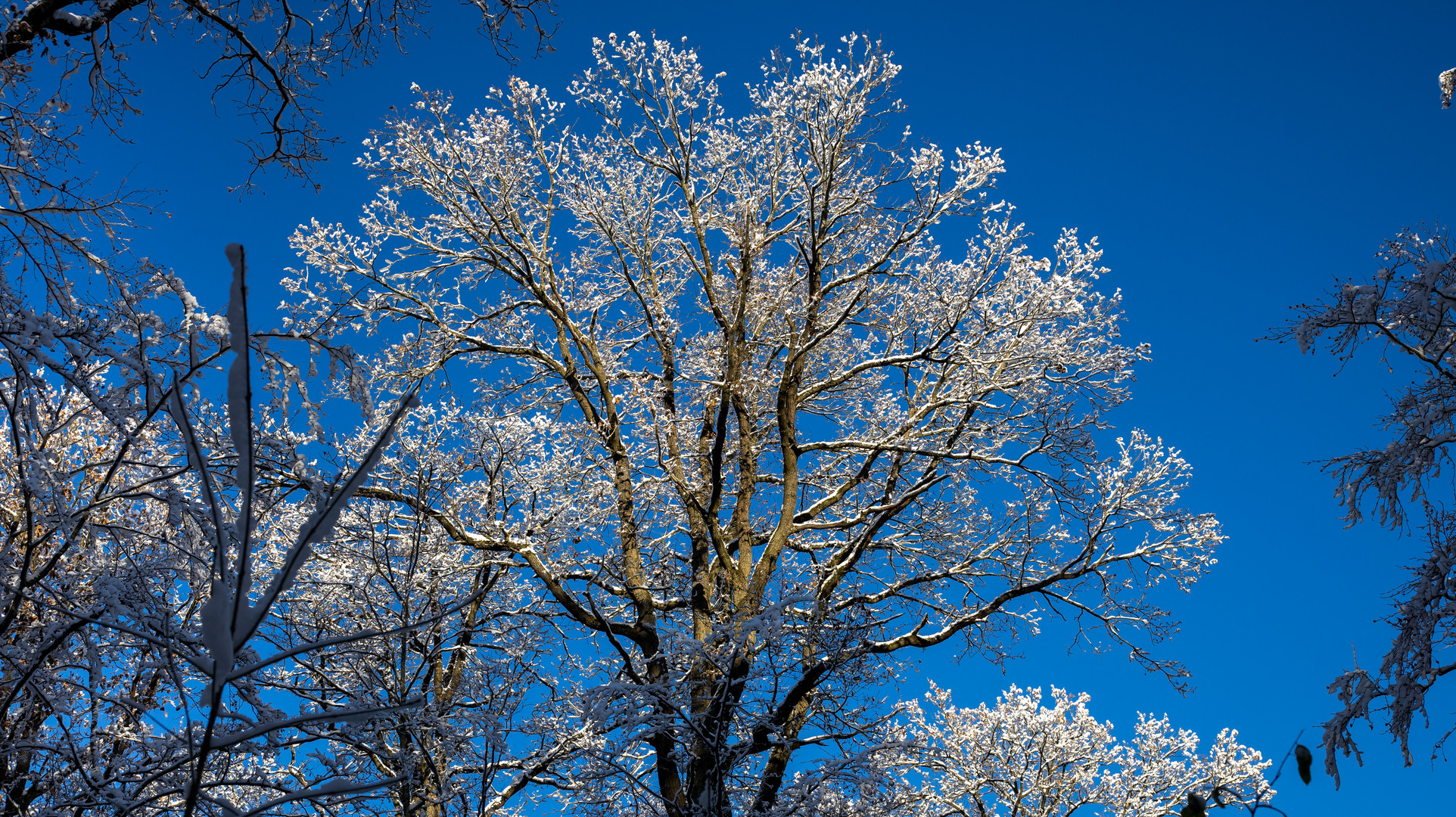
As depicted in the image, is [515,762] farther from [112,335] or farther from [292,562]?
[292,562]

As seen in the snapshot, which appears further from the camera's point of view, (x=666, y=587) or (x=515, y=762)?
(x=666, y=587)

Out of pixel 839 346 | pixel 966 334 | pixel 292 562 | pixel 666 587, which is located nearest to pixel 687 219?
pixel 839 346

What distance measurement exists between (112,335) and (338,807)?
125 inches

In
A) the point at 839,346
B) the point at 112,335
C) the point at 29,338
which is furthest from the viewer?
the point at 839,346

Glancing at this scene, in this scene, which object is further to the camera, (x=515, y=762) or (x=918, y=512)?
(x=918, y=512)

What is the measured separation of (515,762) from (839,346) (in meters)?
5.64

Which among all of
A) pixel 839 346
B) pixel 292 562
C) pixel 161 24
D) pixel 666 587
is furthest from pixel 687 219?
pixel 292 562

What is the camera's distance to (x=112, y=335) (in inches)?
128

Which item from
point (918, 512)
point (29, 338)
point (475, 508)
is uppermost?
point (918, 512)

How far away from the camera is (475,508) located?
319 inches

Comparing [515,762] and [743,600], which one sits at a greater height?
[743,600]

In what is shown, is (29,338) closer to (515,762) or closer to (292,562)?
(292,562)

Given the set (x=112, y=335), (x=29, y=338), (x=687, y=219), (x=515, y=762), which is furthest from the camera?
(x=687, y=219)

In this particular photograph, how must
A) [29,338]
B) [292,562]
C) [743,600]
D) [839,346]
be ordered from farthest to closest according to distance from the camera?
[839,346] → [743,600] → [29,338] → [292,562]
